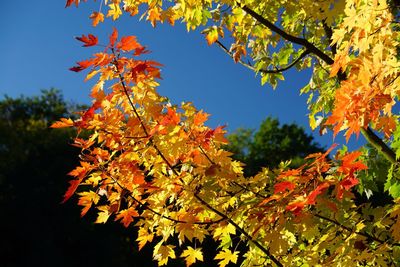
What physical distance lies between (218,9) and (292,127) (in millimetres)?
33641

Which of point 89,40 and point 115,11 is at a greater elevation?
point 115,11

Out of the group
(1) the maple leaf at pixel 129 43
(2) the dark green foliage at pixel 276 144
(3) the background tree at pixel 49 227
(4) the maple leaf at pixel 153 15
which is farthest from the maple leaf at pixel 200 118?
(2) the dark green foliage at pixel 276 144

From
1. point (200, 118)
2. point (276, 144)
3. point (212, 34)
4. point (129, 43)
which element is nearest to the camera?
point (129, 43)

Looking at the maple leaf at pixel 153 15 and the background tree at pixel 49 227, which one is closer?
the maple leaf at pixel 153 15

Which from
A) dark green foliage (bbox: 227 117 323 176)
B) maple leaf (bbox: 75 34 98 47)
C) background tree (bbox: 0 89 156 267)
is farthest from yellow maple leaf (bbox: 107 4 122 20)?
dark green foliage (bbox: 227 117 323 176)

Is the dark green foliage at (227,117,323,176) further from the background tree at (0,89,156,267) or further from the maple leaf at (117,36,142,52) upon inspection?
the maple leaf at (117,36,142,52)

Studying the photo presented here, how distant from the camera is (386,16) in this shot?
251 centimetres

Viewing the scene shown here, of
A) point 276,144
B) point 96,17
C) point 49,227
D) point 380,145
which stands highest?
point 276,144

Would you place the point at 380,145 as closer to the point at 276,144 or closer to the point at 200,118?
the point at 200,118

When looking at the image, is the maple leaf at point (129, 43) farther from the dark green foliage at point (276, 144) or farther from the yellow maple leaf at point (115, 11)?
the dark green foliage at point (276, 144)

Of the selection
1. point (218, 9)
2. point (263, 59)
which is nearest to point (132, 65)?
point (218, 9)

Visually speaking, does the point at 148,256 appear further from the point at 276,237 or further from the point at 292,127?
the point at 292,127

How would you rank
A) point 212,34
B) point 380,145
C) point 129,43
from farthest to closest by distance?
point 212,34, point 380,145, point 129,43

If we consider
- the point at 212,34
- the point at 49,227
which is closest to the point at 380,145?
the point at 212,34
